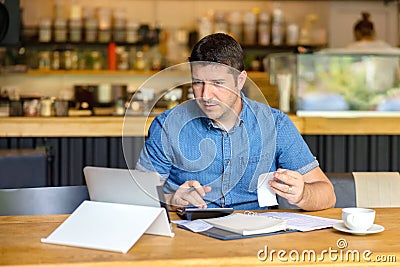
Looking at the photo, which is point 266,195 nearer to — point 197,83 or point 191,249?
point 197,83

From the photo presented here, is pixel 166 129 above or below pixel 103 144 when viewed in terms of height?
above

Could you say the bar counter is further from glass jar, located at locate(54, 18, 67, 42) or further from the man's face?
the man's face

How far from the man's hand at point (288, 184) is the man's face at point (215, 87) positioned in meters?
0.28

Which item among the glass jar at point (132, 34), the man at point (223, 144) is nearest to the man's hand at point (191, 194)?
the man at point (223, 144)

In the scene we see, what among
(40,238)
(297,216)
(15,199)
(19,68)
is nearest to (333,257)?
(297,216)

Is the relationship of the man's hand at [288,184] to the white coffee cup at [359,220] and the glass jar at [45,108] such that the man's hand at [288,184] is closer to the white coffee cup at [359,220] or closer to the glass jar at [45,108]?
the white coffee cup at [359,220]

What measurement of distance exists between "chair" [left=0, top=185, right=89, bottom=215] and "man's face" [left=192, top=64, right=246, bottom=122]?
0.56 meters

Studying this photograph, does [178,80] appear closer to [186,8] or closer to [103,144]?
[103,144]

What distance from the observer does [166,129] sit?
2537mm

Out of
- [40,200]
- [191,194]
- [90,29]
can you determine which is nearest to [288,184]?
[191,194]

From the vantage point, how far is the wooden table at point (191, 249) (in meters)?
1.79

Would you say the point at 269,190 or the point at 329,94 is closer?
the point at 269,190

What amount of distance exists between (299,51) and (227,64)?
2539mm

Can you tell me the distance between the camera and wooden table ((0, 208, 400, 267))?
1.79m
